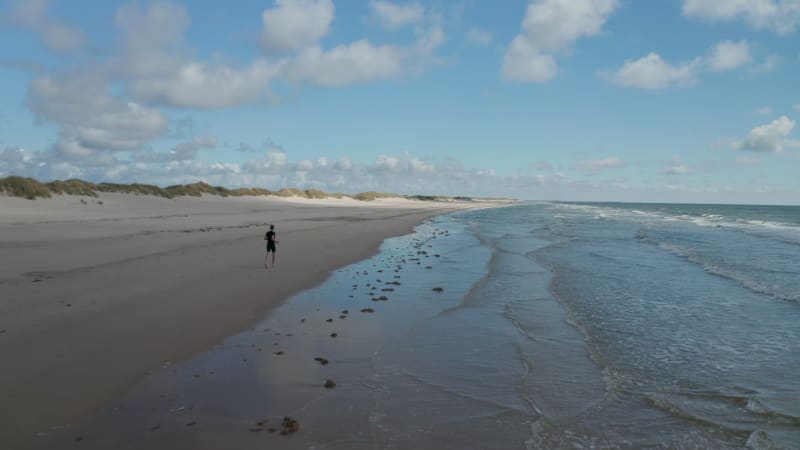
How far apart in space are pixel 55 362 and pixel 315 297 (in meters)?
6.80

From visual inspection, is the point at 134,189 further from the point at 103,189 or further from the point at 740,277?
the point at 740,277

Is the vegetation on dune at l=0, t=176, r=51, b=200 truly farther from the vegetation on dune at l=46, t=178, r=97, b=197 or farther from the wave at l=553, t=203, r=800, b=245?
the wave at l=553, t=203, r=800, b=245

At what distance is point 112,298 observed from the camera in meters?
11.9

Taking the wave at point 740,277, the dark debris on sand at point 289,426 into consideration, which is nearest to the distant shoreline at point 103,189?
the dark debris on sand at point 289,426

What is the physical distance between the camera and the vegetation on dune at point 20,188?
33.5m

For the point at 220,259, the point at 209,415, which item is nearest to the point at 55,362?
the point at 209,415

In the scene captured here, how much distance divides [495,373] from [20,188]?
129 feet

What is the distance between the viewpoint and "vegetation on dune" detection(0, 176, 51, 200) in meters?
33.5

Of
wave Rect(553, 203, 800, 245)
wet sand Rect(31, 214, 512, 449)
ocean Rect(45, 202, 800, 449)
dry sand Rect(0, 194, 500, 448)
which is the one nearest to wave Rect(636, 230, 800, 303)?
ocean Rect(45, 202, 800, 449)

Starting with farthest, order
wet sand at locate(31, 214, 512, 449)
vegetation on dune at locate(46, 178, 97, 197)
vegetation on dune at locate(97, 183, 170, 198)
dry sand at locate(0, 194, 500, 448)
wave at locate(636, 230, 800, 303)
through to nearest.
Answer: vegetation on dune at locate(97, 183, 170, 198), vegetation on dune at locate(46, 178, 97, 197), wave at locate(636, 230, 800, 303), dry sand at locate(0, 194, 500, 448), wet sand at locate(31, 214, 512, 449)

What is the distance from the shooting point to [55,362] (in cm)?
754

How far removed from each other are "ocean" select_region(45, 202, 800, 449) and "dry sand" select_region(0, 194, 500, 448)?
72 centimetres

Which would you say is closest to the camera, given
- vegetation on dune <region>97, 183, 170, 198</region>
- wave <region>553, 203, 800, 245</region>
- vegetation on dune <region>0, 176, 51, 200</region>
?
vegetation on dune <region>0, 176, 51, 200</region>

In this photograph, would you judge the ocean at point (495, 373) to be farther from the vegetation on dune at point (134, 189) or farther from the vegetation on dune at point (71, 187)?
the vegetation on dune at point (134, 189)
